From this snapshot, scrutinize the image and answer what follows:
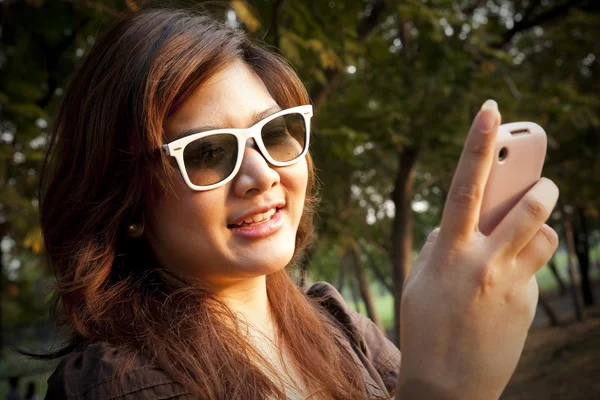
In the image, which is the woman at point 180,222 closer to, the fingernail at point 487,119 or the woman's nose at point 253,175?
the woman's nose at point 253,175

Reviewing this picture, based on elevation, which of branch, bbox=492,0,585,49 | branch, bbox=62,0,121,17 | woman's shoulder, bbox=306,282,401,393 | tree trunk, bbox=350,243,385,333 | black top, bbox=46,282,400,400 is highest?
branch, bbox=492,0,585,49

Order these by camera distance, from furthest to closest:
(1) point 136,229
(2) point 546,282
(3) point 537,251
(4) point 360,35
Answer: (2) point 546,282
(4) point 360,35
(1) point 136,229
(3) point 537,251

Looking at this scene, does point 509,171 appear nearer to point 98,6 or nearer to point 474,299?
point 474,299

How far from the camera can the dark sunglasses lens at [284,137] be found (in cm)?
166

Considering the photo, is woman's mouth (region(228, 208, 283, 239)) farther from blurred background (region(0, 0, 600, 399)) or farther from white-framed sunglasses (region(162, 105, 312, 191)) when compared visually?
blurred background (region(0, 0, 600, 399))

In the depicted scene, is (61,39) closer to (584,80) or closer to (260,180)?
(260,180)

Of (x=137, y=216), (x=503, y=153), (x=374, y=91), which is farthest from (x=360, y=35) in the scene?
(x=503, y=153)

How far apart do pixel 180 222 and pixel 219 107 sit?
A: 1.03ft

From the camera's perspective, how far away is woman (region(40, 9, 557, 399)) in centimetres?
151

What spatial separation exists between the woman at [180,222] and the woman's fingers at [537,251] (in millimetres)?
190

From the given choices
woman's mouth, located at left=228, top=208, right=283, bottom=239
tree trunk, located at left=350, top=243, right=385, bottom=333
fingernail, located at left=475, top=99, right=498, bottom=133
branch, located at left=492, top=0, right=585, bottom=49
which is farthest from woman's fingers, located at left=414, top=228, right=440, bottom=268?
tree trunk, located at left=350, top=243, right=385, bottom=333

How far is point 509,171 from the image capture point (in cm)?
117

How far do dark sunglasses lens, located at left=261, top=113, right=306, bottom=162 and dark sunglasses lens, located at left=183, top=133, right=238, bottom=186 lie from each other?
0.37ft

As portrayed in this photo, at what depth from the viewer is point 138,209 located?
169 cm
